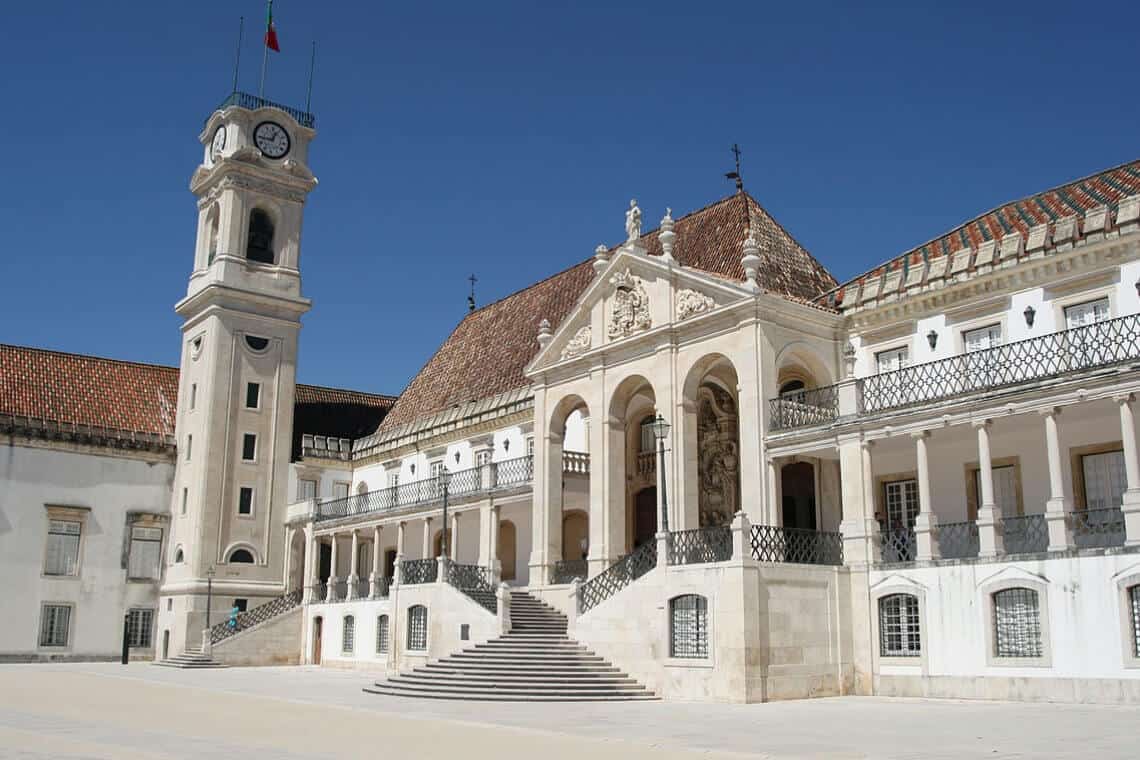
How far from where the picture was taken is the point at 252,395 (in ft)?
141

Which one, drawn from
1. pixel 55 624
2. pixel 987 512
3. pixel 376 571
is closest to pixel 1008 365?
pixel 987 512

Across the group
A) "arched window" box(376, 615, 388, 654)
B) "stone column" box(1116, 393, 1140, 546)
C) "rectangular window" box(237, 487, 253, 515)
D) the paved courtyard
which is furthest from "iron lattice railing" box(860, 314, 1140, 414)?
"rectangular window" box(237, 487, 253, 515)

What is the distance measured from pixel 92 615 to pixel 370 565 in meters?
10.1

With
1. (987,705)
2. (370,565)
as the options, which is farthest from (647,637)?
(370,565)

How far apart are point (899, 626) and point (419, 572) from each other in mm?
14202

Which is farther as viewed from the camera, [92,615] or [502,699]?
[92,615]

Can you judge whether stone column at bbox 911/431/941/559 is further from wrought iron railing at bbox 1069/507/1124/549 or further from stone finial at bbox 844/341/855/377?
stone finial at bbox 844/341/855/377

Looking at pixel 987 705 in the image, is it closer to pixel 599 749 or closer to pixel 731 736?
pixel 731 736

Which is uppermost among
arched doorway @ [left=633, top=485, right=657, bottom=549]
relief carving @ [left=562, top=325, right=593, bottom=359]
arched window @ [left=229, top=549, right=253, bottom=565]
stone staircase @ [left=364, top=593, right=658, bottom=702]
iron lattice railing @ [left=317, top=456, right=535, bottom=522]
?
relief carving @ [left=562, top=325, right=593, bottom=359]

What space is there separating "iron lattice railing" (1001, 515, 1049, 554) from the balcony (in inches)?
102

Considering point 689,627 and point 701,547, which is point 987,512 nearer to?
point 701,547

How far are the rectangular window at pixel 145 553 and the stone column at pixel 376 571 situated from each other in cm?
833

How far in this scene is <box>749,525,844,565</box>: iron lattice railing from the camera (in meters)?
21.7

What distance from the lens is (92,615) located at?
40.5m
